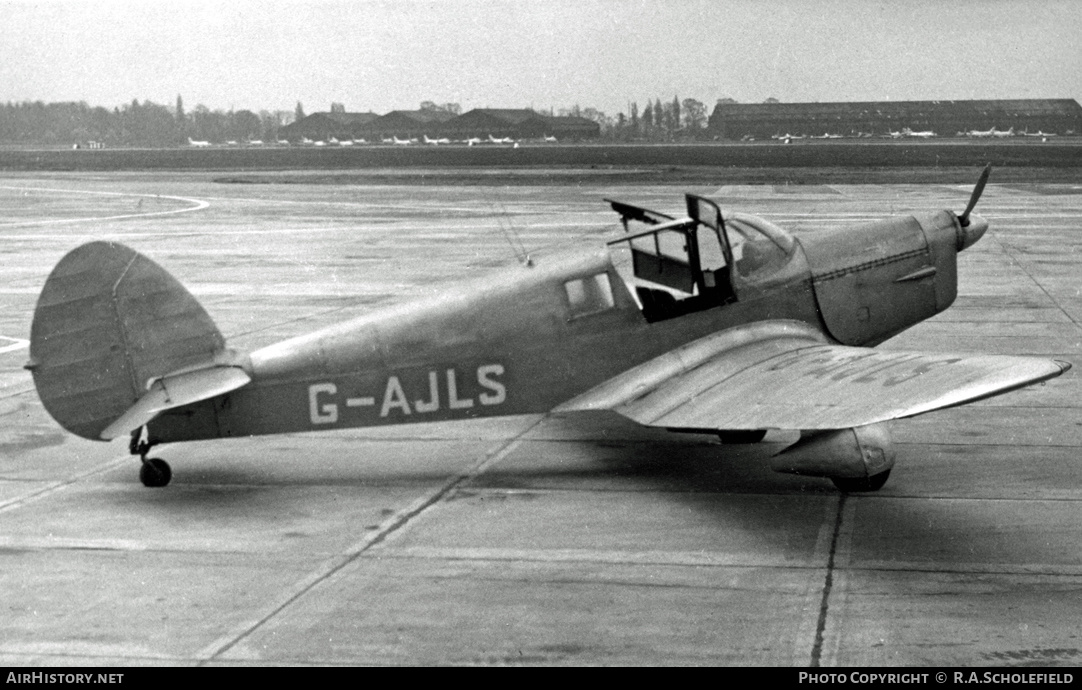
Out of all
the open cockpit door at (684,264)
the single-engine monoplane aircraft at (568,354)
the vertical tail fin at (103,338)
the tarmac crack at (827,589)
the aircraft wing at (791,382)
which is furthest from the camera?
the open cockpit door at (684,264)

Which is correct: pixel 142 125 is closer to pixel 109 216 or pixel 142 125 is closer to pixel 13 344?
pixel 109 216

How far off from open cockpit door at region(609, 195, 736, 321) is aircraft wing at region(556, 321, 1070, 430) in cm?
31

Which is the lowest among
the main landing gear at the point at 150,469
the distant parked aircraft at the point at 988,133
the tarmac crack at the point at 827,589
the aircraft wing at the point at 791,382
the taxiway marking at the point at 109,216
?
the distant parked aircraft at the point at 988,133

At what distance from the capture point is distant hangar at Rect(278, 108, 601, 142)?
11544 cm

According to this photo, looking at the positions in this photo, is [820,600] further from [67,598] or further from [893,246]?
[893,246]

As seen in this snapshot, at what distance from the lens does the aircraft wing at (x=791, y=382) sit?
7.51 metres

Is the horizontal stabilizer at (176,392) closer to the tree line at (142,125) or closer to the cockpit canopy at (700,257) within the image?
the cockpit canopy at (700,257)

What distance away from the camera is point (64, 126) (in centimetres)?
12406

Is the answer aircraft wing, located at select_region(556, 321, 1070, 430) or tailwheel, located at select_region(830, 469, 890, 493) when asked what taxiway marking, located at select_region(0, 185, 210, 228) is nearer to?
aircraft wing, located at select_region(556, 321, 1070, 430)

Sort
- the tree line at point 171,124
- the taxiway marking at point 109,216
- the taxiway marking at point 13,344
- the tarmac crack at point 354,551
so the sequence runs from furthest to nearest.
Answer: the tree line at point 171,124 → the taxiway marking at point 109,216 → the taxiway marking at point 13,344 → the tarmac crack at point 354,551

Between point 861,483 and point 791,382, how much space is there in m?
0.79

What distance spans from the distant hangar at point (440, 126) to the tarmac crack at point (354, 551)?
333 ft

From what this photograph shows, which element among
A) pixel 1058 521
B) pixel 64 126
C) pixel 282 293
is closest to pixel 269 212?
pixel 282 293

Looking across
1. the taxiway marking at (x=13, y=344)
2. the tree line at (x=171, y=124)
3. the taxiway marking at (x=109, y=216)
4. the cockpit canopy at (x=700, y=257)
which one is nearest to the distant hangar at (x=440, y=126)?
the tree line at (x=171, y=124)
